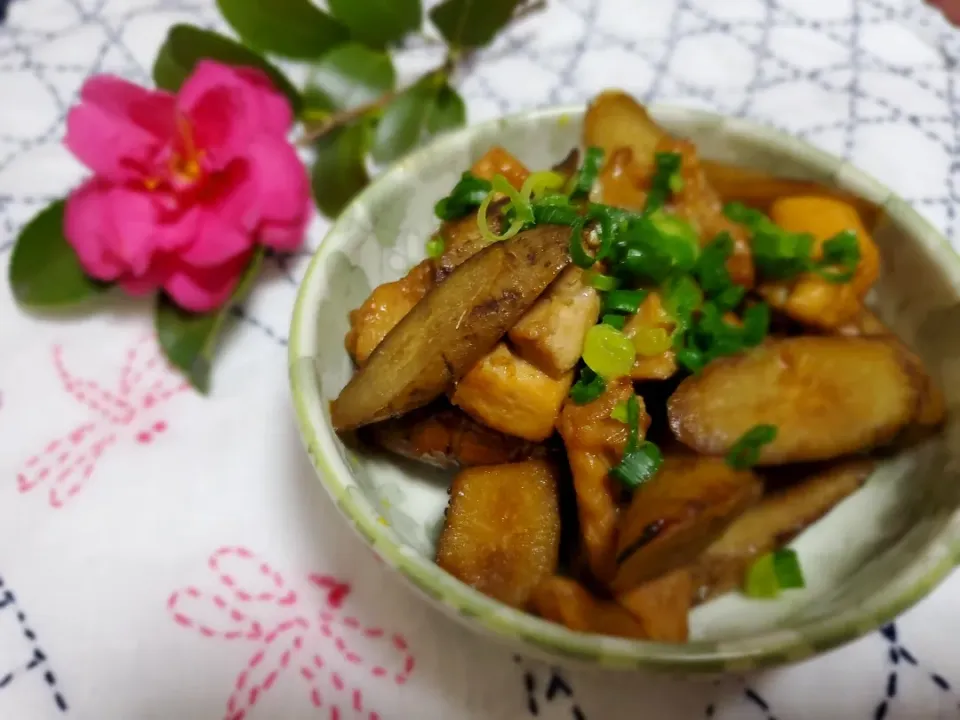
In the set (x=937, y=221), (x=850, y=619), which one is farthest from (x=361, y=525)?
(x=937, y=221)

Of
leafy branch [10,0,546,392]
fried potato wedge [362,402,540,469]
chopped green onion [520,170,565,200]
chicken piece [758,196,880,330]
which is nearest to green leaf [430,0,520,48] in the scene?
leafy branch [10,0,546,392]

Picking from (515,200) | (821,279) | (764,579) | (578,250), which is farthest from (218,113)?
(764,579)

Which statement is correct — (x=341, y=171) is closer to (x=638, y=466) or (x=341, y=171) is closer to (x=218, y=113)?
(x=218, y=113)

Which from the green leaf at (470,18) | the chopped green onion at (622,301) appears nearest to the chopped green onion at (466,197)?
the chopped green onion at (622,301)

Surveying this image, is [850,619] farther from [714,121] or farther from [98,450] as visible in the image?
[98,450]

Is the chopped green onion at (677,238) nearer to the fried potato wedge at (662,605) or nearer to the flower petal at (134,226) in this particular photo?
the fried potato wedge at (662,605)
